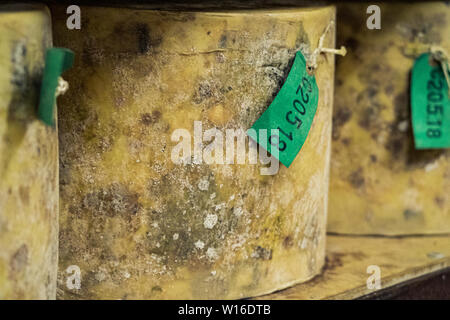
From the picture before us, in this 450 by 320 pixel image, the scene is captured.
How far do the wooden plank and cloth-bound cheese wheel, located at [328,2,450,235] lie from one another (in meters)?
0.05

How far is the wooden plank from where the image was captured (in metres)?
1.39

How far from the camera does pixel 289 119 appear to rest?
1.27m

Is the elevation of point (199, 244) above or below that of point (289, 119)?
below

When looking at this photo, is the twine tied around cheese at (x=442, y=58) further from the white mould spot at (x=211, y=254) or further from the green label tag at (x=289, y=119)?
the white mould spot at (x=211, y=254)

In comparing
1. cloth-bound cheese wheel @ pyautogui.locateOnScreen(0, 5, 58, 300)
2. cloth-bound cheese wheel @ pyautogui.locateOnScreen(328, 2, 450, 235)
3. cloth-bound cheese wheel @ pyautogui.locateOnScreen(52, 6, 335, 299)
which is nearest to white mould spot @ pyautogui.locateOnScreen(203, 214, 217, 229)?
cloth-bound cheese wheel @ pyautogui.locateOnScreen(52, 6, 335, 299)

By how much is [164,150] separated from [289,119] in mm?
198

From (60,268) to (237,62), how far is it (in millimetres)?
391

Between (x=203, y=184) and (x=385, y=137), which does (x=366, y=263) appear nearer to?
(x=385, y=137)

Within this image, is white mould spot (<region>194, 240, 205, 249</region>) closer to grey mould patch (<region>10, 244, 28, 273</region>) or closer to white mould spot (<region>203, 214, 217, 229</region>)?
white mould spot (<region>203, 214, 217, 229</region>)

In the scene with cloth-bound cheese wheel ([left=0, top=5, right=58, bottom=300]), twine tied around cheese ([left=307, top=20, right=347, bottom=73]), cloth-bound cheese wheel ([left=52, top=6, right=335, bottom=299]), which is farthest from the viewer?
twine tied around cheese ([left=307, top=20, right=347, bottom=73])

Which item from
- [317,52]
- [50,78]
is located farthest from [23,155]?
[317,52]

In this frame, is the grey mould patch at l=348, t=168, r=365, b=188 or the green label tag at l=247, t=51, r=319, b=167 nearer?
the green label tag at l=247, t=51, r=319, b=167

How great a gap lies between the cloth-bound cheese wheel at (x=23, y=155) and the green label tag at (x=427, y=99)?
2.62ft
